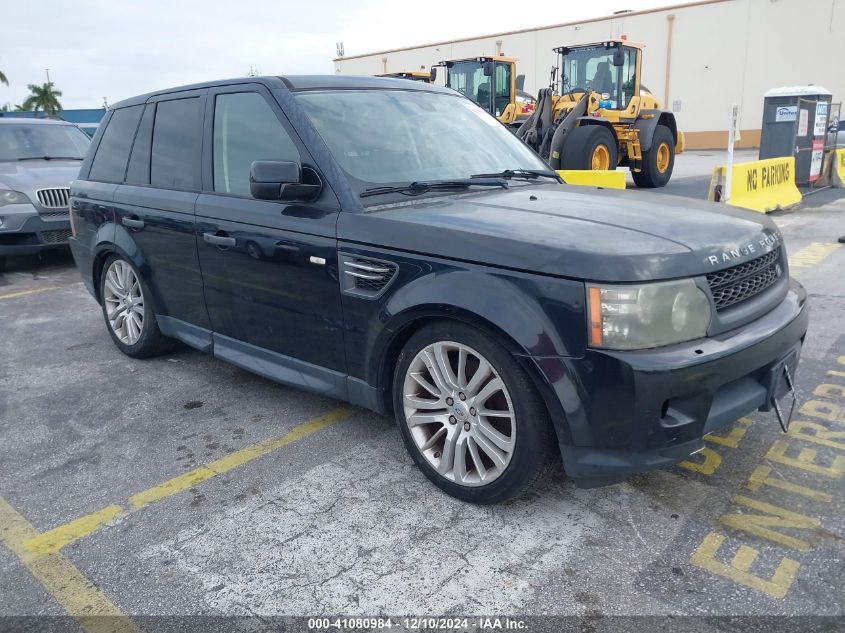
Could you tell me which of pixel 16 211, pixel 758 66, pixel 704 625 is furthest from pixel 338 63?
pixel 704 625

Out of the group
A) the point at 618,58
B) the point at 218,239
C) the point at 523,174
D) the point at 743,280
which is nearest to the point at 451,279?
the point at 743,280

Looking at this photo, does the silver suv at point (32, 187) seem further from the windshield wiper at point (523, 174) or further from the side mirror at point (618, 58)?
the side mirror at point (618, 58)

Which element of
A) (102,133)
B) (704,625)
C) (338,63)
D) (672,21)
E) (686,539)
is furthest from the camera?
(338,63)

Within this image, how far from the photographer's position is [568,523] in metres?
2.73

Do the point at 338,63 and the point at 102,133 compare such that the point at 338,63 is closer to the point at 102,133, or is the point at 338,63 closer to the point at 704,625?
the point at 102,133

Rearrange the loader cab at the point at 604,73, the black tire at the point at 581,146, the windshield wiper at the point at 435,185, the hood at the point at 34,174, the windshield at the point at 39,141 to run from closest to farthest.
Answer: the windshield wiper at the point at 435,185 < the hood at the point at 34,174 < the windshield at the point at 39,141 < the black tire at the point at 581,146 < the loader cab at the point at 604,73

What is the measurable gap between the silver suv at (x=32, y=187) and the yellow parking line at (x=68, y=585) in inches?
242

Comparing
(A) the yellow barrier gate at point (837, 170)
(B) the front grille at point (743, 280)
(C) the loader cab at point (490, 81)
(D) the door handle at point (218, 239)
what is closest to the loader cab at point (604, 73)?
(C) the loader cab at point (490, 81)

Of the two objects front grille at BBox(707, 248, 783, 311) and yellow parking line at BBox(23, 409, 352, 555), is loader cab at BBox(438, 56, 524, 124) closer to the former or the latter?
yellow parking line at BBox(23, 409, 352, 555)

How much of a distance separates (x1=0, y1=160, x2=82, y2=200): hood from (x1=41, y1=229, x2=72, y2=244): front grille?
0.45 metres

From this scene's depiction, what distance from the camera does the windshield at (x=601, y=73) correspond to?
1462cm

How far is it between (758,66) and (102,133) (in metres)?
36.8

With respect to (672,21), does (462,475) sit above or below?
below

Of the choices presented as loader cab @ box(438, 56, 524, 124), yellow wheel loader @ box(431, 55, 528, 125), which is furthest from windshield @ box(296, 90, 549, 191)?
loader cab @ box(438, 56, 524, 124)
